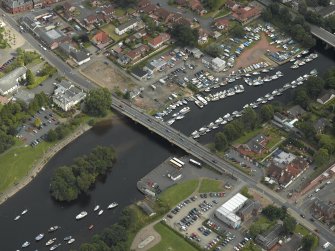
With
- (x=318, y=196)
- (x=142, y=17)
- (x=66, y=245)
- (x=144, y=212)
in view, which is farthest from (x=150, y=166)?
(x=142, y=17)

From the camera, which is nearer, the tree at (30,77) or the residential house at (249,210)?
the residential house at (249,210)

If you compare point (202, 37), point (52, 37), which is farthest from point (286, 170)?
point (52, 37)

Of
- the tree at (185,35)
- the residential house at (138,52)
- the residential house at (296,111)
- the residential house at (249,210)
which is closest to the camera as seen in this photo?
the residential house at (249,210)

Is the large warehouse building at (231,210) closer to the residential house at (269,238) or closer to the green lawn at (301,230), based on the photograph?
the residential house at (269,238)

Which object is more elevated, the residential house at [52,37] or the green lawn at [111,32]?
the residential house at [52,37]

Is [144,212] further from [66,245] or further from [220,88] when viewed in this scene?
[220,88]

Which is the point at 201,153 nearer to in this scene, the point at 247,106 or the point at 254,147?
the point at 254,147

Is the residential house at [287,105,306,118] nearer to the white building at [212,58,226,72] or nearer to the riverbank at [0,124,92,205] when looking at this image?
the white building at [212,58,226,72]

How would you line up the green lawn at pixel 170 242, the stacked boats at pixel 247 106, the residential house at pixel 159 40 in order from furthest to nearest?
the residential house at pixel 159 40, the stacked boats at pixel 247 106, the green lawn at pixel 170 242

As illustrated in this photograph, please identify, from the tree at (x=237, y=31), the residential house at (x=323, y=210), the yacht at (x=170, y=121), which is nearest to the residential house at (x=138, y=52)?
the tree at (x=237, y=31)
